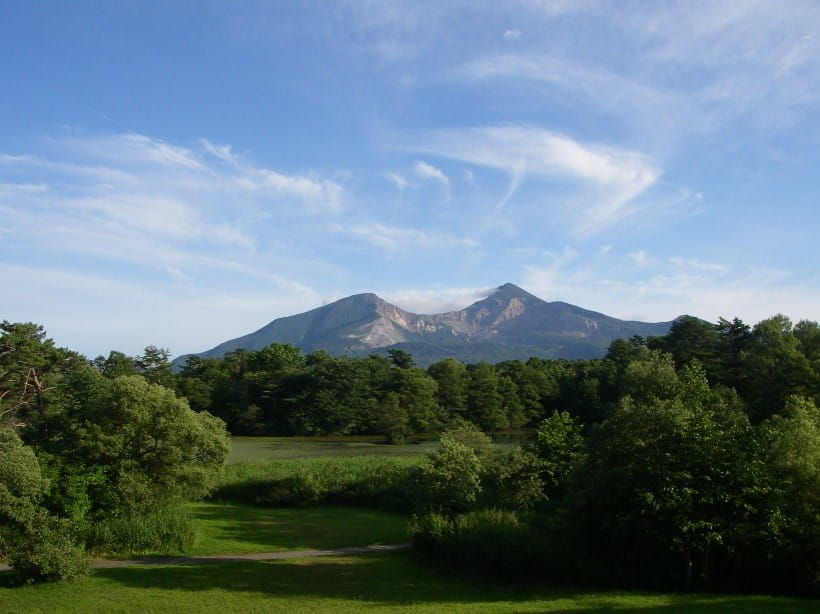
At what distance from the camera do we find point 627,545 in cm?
1705

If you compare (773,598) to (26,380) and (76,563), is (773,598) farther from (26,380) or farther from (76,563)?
Result: (26,380)

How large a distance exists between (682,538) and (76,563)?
51.0 ft

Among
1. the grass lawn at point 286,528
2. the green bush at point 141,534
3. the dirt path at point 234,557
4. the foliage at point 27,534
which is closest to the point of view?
the foliage at point 27,534

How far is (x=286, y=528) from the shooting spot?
83.1 feet


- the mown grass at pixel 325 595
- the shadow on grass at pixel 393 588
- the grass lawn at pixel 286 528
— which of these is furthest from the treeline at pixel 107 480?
the shadow on grass at pixel 393 588

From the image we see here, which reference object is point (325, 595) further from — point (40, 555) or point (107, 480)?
point (107, 480)

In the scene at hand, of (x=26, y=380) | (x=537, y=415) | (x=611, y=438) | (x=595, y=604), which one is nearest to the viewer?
(x=595, y=604)

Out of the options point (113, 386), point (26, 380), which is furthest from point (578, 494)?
point (26, 380)

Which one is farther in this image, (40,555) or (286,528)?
(286,528)

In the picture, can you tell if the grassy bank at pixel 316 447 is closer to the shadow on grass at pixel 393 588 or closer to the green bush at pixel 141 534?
the green bush at pixel 141 534

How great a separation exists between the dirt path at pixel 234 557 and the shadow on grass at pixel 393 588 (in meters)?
0.66

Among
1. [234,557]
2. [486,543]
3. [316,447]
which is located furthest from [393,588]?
[316,447]

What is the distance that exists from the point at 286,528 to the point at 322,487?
19.8 feet

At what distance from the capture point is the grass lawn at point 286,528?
22.1m
